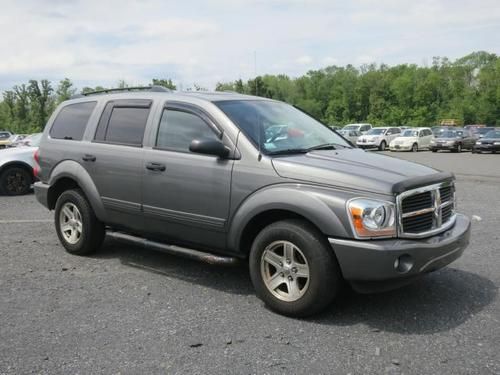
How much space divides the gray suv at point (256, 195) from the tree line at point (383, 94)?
59205 mm

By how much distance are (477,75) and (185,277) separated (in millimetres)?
106115

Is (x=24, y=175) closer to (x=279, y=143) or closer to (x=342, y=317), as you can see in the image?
(x=279, y=143)

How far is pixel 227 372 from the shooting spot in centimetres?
335

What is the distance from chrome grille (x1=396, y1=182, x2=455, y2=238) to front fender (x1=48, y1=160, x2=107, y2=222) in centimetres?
322

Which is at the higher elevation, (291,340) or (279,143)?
(279,143)

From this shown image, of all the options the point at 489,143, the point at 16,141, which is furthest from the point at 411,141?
the point at 16,141

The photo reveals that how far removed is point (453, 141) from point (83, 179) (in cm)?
3084

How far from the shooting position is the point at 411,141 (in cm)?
3478

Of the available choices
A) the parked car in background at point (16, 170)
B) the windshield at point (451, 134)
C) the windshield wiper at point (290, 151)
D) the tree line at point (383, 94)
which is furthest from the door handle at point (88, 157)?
the tree line at point (383, 94)

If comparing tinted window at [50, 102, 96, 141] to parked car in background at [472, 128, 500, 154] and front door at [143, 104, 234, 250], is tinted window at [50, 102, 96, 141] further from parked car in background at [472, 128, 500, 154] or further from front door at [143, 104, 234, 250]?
parked car in background at [472, 128, 500, 154]

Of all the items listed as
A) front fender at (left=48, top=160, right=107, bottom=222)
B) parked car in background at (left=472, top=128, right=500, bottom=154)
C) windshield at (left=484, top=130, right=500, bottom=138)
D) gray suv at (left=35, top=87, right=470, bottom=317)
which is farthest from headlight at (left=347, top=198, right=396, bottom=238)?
windshield at (left=484, top=130, right=500, bottom=138)

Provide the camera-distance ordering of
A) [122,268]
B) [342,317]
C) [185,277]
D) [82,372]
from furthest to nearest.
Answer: [122,268], [185,277], [342,317], [82,372]

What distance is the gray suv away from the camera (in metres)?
3.96

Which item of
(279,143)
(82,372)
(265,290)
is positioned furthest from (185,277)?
(82,372)
